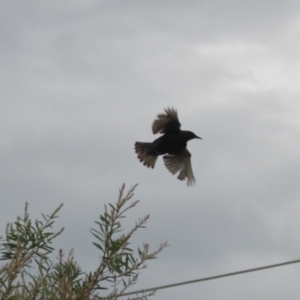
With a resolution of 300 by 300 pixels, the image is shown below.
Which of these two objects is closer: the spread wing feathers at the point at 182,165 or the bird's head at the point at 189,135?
the bird's head at the point at 189,135

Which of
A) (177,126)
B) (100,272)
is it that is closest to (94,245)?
(100,272)

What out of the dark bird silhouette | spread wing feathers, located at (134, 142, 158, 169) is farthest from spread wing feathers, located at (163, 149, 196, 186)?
spread wing feathers, located at (134, 142, 158, 169)

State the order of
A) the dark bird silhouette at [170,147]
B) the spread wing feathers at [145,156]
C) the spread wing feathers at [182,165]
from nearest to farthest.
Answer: the dark bird silhouette at [170,147] → the spread wing feathers at [145,156] → the spread wing feathers at [182,165]

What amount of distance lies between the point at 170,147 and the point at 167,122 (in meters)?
0.46

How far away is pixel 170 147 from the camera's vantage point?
14820mm

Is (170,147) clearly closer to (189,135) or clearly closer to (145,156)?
(189,135)

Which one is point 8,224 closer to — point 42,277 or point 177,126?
point 42,277

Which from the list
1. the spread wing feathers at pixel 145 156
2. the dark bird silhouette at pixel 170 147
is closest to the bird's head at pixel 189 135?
the dark bird silhouette at pixel 170 147

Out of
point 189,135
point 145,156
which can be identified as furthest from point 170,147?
point 145,156

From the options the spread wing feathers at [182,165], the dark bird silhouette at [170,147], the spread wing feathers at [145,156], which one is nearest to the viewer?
the dark bird silhouette at [170,147]

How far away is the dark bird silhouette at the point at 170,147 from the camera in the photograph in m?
14.6

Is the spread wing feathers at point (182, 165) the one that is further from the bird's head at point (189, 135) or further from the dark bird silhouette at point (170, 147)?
the bird's head at point (189, 135)

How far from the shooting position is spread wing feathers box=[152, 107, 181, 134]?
14.7 metres

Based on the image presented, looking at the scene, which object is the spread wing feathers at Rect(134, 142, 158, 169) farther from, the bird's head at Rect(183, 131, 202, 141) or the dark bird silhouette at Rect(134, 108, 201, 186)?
the bird's head at Rect(183, 131, 202, 141)
